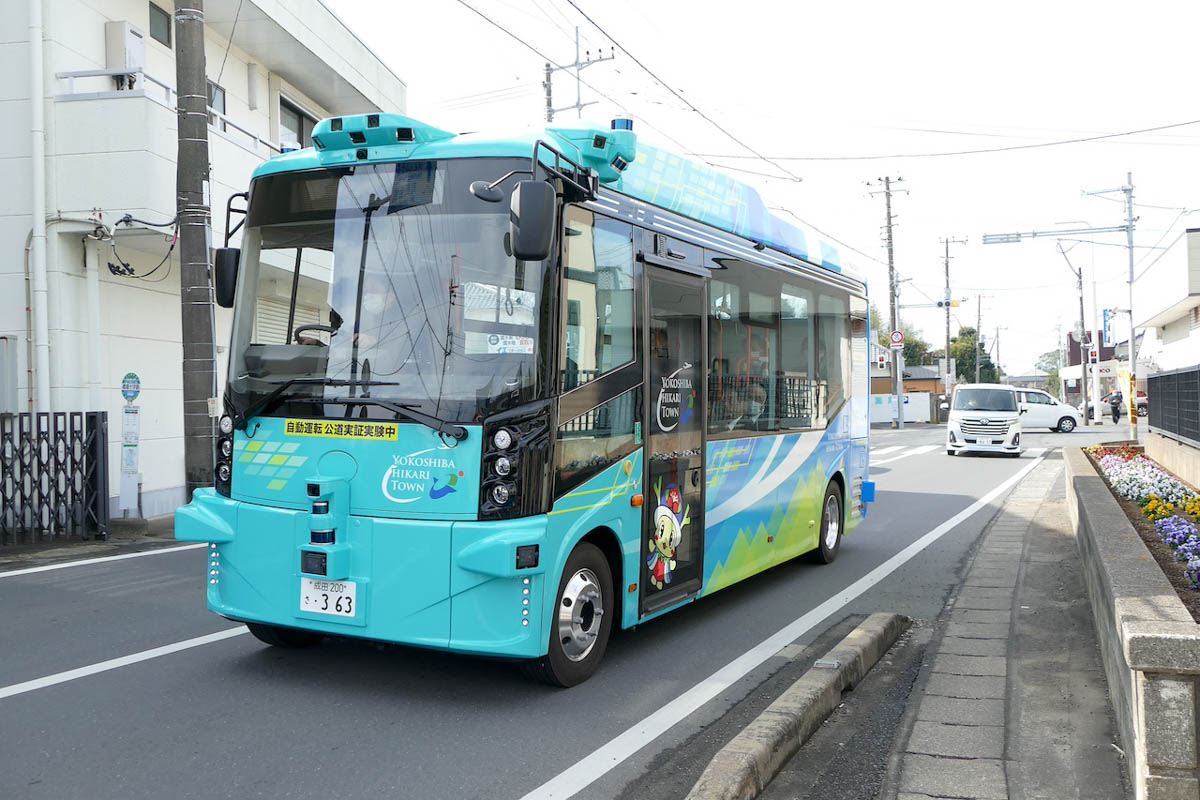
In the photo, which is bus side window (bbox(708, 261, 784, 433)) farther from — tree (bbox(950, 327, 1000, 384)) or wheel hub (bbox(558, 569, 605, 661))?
tree (bbox(950, 327, 1000, 384))

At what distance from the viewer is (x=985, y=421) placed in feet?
84.8

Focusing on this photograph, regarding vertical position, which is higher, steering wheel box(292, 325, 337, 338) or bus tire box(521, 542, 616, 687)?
steering wheel box(292, 325, 337, 338)

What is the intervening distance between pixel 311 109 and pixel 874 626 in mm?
17563

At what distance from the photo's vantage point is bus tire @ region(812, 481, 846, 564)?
9.85m

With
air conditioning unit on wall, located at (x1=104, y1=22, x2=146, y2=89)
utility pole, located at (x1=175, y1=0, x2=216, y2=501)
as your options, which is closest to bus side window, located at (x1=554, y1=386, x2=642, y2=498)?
utility pole, located at (x1=175, y1=0, x2=216, y2=501)

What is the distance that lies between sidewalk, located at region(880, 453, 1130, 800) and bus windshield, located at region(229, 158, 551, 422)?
2628mm

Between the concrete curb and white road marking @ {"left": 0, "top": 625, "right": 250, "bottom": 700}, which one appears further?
white road marking @ {"left": 0, "top": 625, "right": 250, "bottom": 700}

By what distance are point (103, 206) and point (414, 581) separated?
32.7ft

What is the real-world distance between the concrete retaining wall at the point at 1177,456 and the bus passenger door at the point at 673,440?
776cm

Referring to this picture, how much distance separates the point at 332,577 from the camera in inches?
199

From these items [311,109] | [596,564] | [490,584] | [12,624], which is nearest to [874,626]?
[596,564]

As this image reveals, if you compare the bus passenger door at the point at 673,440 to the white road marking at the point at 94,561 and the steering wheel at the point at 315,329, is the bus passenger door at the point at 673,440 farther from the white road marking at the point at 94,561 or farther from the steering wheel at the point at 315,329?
the white road marking at the point at 94,561

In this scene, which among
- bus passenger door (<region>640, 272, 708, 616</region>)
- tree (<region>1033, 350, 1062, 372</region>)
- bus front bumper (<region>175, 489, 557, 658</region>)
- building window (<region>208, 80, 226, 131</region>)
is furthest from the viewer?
tree (<region>1033, 350, 1062, 372</region>)

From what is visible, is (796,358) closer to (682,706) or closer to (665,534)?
(665,534)
